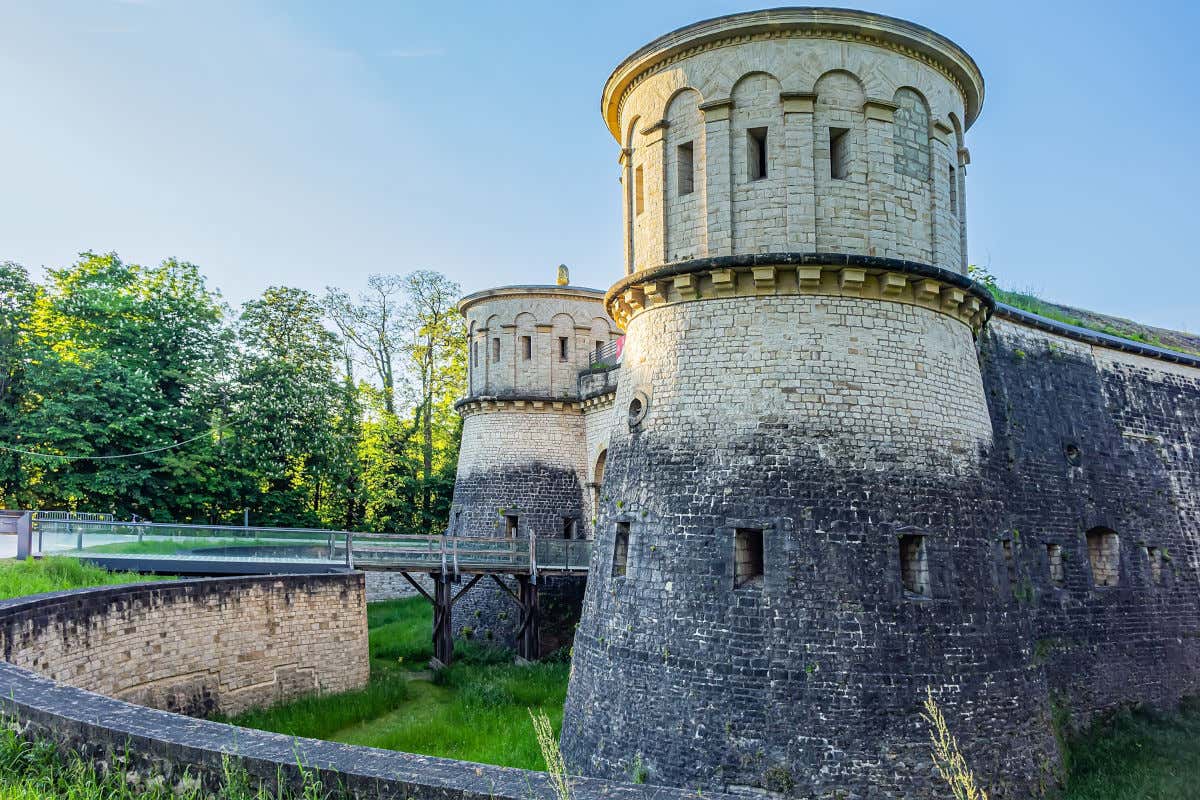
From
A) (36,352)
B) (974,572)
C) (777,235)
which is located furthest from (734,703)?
(36,352)

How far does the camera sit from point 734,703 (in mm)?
9906

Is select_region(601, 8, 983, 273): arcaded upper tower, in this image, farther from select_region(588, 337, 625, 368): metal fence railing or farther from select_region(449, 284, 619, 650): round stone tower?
select_region(449, 284, 619, 650): round stone tower

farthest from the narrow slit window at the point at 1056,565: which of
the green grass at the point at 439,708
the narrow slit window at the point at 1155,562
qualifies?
the green grass at the point at 439,708

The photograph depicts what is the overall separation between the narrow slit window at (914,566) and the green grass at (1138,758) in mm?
3316

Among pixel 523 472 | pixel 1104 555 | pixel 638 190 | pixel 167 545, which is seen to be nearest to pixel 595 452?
pixel 523 472

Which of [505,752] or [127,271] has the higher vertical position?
[127,271]

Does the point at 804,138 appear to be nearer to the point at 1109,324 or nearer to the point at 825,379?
the point at 825,379

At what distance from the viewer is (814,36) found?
1142cm

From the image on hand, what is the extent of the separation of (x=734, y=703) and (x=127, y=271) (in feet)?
86.0

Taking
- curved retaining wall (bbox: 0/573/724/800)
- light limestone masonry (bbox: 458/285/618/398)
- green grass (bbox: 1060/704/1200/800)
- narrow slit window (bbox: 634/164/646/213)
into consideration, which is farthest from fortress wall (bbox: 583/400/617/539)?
green grass (bbox: 1060/704/1200/800)

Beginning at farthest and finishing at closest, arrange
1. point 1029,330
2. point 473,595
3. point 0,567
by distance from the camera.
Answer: point 473,595, point 1029,330, point 0,567

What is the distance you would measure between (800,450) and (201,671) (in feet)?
32.0

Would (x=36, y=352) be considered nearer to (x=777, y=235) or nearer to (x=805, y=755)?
(x=777, y=235)

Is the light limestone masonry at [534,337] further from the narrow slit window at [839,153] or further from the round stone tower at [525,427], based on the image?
the narrow slit window at [839,153]
